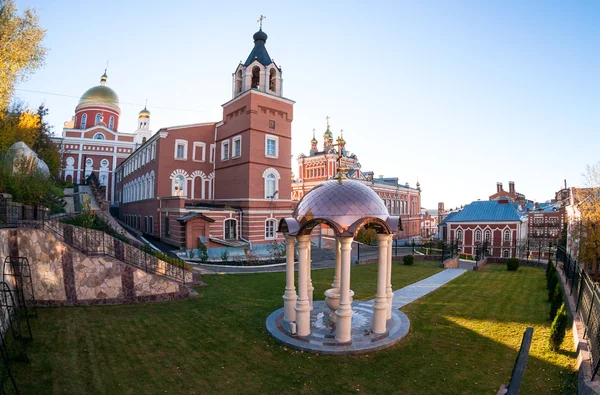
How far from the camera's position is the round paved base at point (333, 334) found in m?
7.80

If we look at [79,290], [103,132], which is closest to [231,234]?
[79,290]

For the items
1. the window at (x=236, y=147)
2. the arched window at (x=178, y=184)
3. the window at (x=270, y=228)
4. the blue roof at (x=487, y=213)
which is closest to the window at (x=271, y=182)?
the window at (x=270, y=228)

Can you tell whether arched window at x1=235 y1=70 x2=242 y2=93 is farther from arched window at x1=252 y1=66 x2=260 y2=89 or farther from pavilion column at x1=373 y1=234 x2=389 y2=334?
pavilion column at x1=373 y1=234 x2=389 y2=334

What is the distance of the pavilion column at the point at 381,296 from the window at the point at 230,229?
17397 mm

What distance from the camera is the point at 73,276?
10.3 metres

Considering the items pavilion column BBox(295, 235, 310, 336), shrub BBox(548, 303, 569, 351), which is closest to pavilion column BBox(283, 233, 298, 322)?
pavilion column BBox(295, 235, 310, 336)

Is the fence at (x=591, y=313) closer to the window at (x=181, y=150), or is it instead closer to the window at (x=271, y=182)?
the window at (x=271, y=182)

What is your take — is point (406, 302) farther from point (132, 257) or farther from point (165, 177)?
point (165, 177)

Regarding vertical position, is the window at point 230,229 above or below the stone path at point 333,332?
above

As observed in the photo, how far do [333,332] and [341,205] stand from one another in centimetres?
340

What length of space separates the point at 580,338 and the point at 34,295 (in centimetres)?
1450

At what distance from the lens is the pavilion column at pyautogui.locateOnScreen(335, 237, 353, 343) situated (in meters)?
→ 8.12

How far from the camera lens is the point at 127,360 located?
23.3 feet

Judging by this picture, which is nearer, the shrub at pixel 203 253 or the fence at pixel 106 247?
the fence at pixel 106 247
